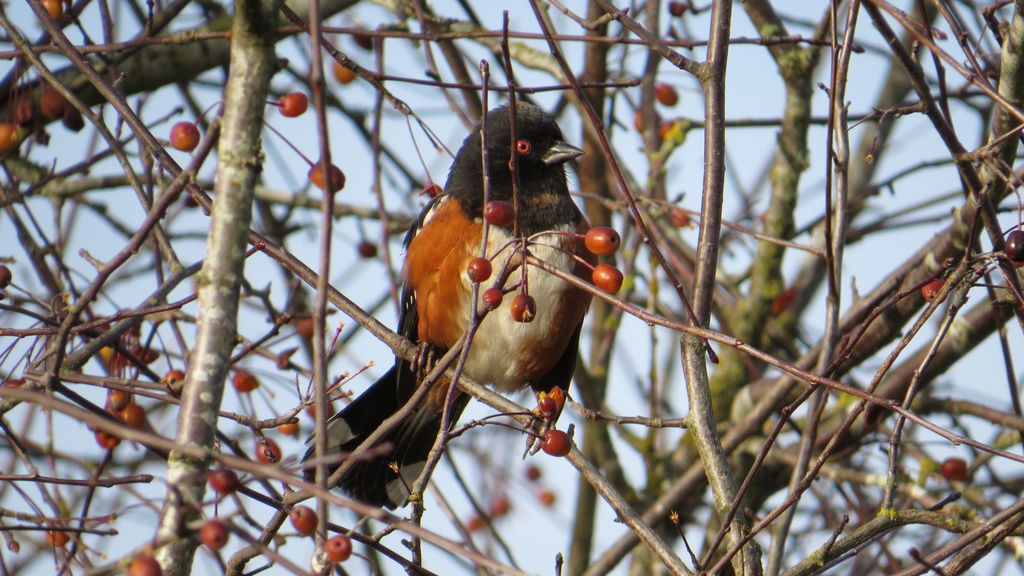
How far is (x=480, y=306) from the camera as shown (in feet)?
10.5

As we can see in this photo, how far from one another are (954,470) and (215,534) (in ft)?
9.24

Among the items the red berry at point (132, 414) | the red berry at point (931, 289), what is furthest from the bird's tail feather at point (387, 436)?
the red berry at point (931, 289)

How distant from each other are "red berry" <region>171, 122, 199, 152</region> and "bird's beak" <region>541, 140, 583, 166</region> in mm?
1518

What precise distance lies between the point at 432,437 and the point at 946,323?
221cm

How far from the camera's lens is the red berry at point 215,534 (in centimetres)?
132

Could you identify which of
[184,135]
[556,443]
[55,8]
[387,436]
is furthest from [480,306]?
[55,8]

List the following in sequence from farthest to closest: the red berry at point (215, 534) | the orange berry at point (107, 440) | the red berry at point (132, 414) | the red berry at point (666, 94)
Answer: the red berry at point (666, 94) < the red berry at point (132, 414) < the orange berry at point (107, 440) < the red berry at point (215, 534)

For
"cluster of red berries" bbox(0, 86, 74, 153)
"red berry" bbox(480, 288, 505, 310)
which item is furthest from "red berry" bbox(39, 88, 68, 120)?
"red berry" bbox(480, 288, 505, 310)

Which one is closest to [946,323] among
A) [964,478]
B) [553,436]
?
[553,436]

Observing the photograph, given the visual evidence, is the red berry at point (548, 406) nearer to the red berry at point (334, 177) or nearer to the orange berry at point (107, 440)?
the red berry at point (334, 177)

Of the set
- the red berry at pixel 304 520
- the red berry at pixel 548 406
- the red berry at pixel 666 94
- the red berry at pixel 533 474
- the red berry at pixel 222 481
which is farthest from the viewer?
the red berry at pixel 533 474

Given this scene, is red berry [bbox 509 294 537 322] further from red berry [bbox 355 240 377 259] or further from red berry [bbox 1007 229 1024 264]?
red berry [bbox 355 240 377 259]

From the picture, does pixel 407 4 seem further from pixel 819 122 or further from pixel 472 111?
pixel 819 122

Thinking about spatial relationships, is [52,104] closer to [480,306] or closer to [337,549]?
[480,306]
